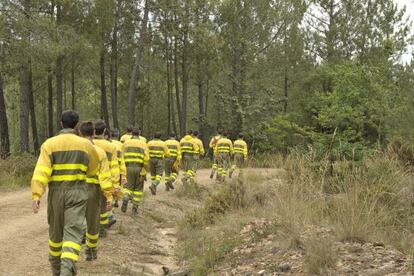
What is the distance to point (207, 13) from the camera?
32.5m

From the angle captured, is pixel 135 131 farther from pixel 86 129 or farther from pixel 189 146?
pixel 189 146

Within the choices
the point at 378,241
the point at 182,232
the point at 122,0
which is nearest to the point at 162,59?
the point at 122,0

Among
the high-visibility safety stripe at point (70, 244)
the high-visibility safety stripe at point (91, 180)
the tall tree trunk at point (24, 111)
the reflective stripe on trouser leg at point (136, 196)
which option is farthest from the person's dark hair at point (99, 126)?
the tall tree trunk at point (24, 111)

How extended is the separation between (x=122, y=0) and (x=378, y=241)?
2416 centimetres

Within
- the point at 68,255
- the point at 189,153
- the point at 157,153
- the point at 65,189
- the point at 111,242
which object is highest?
the point at 65,189

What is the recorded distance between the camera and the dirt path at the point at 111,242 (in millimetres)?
8305

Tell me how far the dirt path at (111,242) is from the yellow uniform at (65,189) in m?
1.87

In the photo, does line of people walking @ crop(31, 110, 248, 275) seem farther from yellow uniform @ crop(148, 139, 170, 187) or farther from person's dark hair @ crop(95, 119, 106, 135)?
yellow uniform @ crop(148, 139, 170, 187)

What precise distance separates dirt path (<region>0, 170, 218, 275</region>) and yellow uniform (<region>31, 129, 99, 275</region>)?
1.87m

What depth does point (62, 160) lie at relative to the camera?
6.29m

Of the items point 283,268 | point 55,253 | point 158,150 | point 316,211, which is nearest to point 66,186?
point 55,253

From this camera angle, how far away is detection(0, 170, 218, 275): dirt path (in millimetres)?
8305

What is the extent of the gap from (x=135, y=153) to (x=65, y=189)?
597 cm

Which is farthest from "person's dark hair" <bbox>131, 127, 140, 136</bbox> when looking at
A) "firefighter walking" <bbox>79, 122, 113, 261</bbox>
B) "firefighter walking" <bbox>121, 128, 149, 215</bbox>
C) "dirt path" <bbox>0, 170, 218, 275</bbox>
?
"firefighter walking" <bbox>79, 122, 113, 261</bbox>
